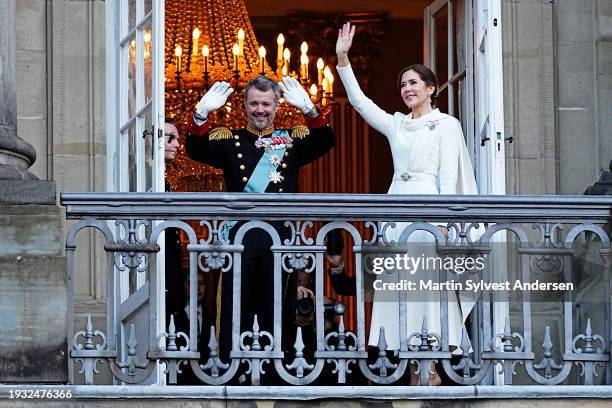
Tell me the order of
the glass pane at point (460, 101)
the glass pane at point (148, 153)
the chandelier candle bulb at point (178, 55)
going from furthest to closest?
the chandelier candle bulb at point (178, 55), the glass pane at point (460, 101), the glass pane at point (148, 153)

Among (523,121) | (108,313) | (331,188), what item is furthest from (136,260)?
(331,188)

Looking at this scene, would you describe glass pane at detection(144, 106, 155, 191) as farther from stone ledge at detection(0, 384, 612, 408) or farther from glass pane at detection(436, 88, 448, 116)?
glass pane at detection(436, 88, 448, 116)

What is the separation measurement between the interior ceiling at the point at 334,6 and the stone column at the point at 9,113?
5.35m

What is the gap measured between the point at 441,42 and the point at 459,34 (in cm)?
41

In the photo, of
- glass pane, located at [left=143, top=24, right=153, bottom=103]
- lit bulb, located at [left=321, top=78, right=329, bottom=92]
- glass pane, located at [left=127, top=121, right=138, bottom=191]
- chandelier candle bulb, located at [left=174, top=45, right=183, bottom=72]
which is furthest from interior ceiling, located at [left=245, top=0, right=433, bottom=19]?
glass pane, located at [left=127, top=121, right=138, bottom=191]

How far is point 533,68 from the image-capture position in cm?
1329

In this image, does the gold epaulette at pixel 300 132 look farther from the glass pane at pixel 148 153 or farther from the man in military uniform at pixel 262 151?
the glass pane at pixel 148 153

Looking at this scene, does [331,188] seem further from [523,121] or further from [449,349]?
[449,349]

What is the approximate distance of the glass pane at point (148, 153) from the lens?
1191 cm

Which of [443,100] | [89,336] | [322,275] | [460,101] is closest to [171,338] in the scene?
[89,336]

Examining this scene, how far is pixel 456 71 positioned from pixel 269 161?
198 cm

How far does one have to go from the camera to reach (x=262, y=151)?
11.6m

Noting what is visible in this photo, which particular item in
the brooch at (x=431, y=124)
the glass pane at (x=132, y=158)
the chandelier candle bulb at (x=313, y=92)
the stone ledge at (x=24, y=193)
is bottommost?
the stone ledge at (x=24, y=193)

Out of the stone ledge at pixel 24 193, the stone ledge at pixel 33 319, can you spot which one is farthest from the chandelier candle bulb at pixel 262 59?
the stone ledge at pixel 33 319
